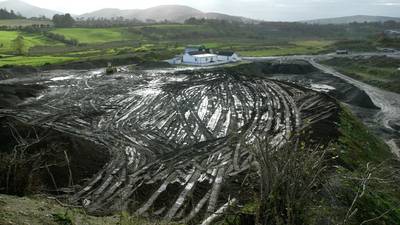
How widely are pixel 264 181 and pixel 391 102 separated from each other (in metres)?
36.5

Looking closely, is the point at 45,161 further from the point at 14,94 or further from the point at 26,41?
the point at 26,41

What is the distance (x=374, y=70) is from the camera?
55469 millimetres

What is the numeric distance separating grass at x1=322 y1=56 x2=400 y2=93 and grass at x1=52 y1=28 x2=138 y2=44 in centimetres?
5063

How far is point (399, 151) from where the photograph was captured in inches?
1027

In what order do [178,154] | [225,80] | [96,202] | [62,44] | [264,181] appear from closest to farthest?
[264,181] → [96,202] → [178,154] → [225,80] → [62,44]

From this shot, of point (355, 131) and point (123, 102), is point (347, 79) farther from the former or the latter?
point (123, 102)

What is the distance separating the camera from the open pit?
1483 centimetres

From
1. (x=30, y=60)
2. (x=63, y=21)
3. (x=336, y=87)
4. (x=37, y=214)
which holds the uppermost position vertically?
(x=63, y=21)

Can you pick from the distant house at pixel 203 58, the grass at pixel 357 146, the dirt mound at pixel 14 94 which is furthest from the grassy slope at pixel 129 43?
the grass at pixel 357 146

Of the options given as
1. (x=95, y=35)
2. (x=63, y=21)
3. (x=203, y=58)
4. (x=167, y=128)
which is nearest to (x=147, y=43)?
(x=95, y=35)

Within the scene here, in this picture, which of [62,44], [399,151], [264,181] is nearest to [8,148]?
[264,181]

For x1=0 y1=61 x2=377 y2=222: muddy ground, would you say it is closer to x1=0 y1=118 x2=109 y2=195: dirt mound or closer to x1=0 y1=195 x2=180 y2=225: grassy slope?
x1=0 y1=118 x2=109 y2=195: dirt mound

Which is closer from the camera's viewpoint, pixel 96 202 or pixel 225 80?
pixel 96 202

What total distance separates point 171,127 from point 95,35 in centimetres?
7723
